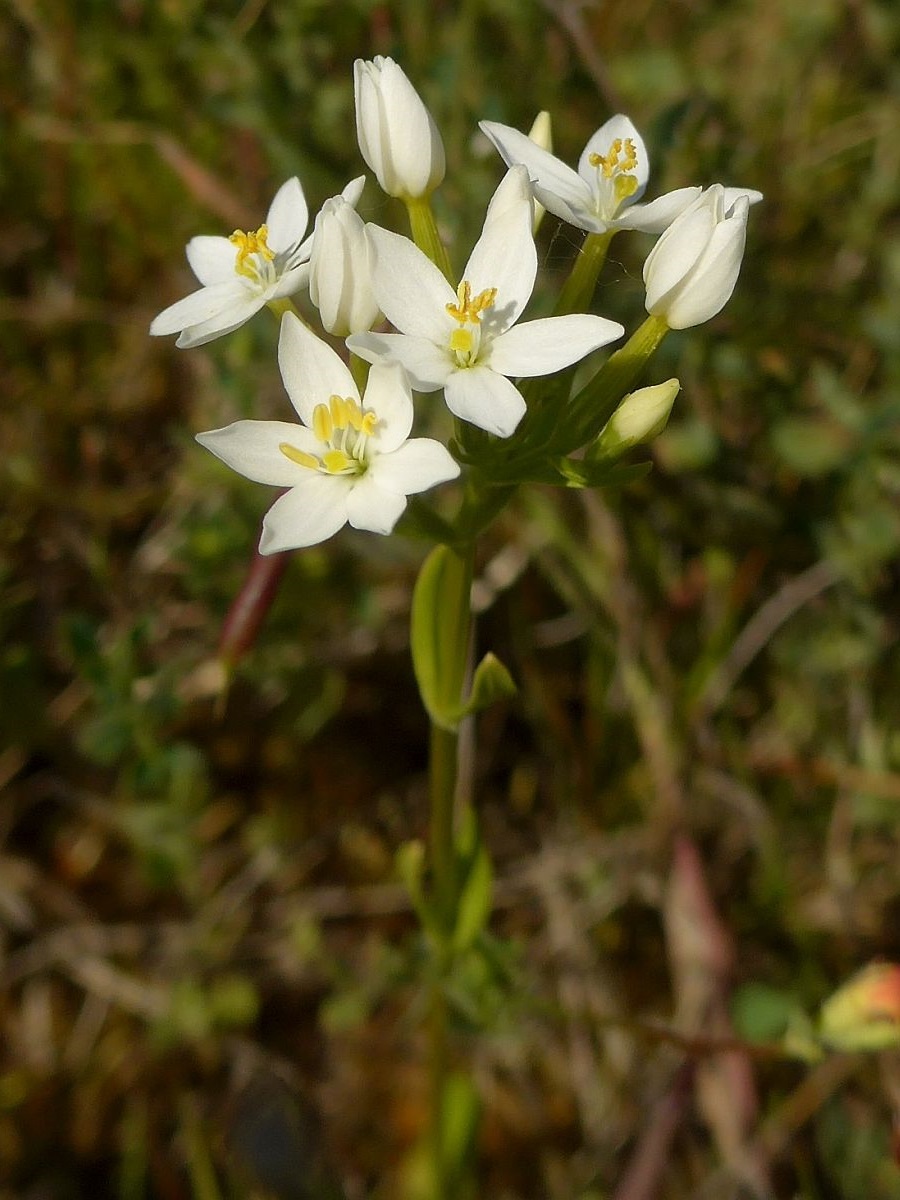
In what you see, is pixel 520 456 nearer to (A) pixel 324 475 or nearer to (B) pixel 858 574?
(A) pixel 324 475

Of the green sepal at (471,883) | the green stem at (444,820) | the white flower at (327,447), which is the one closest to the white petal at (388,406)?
the white flower at (327,447)

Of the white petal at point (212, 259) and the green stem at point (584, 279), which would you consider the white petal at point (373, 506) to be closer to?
the green stem at point (584, 279)

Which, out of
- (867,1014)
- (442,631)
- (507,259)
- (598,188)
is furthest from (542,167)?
(867,1014)

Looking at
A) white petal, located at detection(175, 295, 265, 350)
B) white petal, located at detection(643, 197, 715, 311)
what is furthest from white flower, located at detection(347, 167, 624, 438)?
white petal, located at detection(175, 295, 265, 350)

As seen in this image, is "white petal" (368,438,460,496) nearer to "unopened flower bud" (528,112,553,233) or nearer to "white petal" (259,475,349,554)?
"white petal" (259,475,349,554)

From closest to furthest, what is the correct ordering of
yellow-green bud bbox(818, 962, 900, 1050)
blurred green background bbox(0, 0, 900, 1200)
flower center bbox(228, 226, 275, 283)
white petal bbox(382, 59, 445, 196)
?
white petal bbox(382, 59, 445, 196), flower center bbox(228, 226, 275, 283), yellow-green bud bbox(818, 962, 900, 1050), blurred green background bbox(0, 0, 900, 1200)

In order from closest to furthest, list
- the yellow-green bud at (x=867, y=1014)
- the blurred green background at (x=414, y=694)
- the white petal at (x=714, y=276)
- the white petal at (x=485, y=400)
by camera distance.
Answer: the white petal at (x=485, y=400) → the white petal at (x=714, y=276) → the yellow-green bud at (x=867, y=1014) → the blurred green background at (x=414, y=694)
